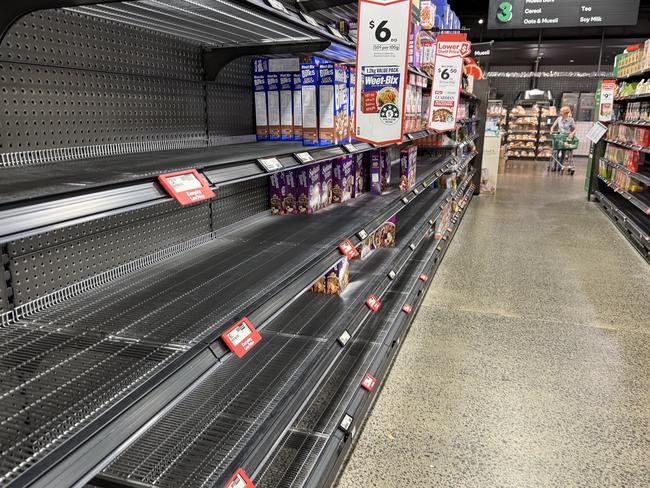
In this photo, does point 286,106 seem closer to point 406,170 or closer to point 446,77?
point 406,170

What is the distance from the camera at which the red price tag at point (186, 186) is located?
1092mm

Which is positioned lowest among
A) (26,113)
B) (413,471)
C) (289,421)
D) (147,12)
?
(413,471)

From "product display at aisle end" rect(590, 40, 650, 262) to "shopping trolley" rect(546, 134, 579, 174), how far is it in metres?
4.42

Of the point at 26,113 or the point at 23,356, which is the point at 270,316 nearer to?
the point at 23,356

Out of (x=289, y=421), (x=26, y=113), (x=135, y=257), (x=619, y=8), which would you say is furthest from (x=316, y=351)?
(x=619, y=8)

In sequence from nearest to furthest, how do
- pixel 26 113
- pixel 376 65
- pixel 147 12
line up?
pixel 26 113 < pixel 147 12 < pixel 376 65

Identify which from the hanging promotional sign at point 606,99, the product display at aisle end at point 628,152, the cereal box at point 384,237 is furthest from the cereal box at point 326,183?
the hanging promotional sign at point 606,99

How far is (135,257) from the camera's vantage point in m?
1.79

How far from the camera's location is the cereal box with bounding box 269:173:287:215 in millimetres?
2571

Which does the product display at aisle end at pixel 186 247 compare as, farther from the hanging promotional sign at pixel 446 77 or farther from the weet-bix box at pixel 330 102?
the hanging promotional sign at pixel 446 77

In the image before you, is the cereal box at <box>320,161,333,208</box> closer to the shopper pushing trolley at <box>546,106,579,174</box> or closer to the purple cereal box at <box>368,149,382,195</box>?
the purple cereal box at <box>368,149,382,195</box>

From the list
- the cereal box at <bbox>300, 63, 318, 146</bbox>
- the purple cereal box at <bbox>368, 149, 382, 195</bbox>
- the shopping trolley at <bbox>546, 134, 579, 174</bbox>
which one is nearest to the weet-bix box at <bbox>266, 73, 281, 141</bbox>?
the cereal box at <bbox>300, 63, 318, 146</bbox>

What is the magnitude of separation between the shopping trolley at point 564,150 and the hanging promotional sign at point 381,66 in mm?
11314

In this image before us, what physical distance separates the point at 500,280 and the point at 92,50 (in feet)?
12.5
